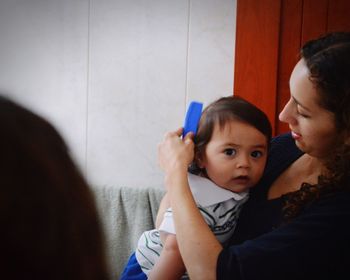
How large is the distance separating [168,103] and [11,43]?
833 millimetres

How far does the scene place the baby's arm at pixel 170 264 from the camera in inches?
38.0

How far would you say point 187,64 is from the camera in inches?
65.5

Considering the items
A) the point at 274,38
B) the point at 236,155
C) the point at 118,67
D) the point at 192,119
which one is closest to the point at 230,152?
the point at 236,155

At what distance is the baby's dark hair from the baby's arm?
254 mm

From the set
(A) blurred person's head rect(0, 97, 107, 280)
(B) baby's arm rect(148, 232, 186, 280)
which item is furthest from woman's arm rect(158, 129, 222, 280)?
(A) blurred person's head rect(0, 97, 107, 280)

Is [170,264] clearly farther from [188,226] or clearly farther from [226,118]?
[226,118]

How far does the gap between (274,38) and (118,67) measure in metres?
0.68

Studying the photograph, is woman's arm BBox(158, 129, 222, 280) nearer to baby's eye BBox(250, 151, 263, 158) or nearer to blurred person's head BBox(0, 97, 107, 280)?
baby's eye BBox(250, 151, 263, 158)

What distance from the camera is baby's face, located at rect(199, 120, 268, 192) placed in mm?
1021

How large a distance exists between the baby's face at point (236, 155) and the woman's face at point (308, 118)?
0.12 meters

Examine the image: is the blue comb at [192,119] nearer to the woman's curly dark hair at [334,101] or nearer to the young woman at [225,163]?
the young woman at [225,163]

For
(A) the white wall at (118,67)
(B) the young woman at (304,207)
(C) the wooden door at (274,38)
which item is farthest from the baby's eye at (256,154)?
(A) the white wall at (118,67)

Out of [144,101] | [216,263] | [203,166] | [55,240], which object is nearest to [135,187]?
[144,101]

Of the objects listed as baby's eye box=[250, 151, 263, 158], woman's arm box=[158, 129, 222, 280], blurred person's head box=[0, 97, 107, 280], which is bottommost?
woman's arm box=[158, 129, 222, 280]
